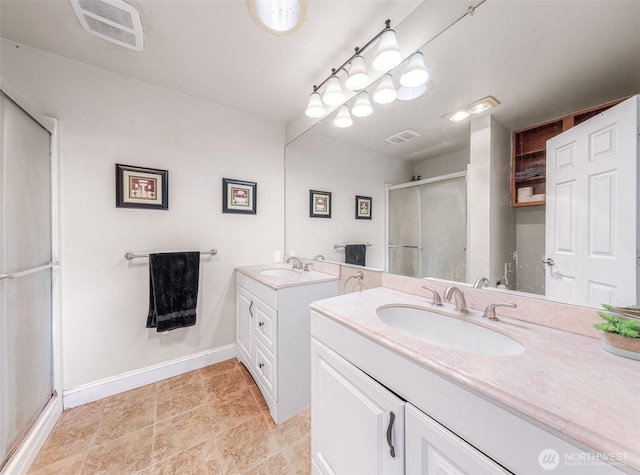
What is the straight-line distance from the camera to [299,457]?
1.19 m

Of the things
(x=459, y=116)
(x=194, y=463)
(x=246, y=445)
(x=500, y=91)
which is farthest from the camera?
(x=246, y=445)

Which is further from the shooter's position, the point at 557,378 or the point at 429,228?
the point at 429,228

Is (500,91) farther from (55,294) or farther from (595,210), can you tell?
(55,294)

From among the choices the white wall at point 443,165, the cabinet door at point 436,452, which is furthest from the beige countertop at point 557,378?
the white wall at point 443,165

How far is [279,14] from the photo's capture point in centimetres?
120

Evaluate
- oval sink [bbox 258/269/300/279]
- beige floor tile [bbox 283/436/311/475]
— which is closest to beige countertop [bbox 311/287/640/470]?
beige floor tile [bbox 283/436/311/475]

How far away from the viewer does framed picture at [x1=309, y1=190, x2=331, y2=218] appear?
200 cm

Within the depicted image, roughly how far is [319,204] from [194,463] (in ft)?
5.84

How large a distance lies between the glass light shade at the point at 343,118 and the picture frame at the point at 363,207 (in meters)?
0.53

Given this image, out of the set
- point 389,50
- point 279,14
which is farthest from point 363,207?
point 279,14

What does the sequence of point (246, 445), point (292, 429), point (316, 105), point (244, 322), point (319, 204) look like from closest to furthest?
1. point (246, 445)
2. point (292, 429)
3. point (316, 105)
4. point (244, 322)
5. point (319, 204)

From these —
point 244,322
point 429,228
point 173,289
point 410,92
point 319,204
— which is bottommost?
point 244,322

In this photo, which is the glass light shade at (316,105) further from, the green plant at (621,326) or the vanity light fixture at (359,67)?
the green plant at (621,326)

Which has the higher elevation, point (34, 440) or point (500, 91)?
point (500, 91)
